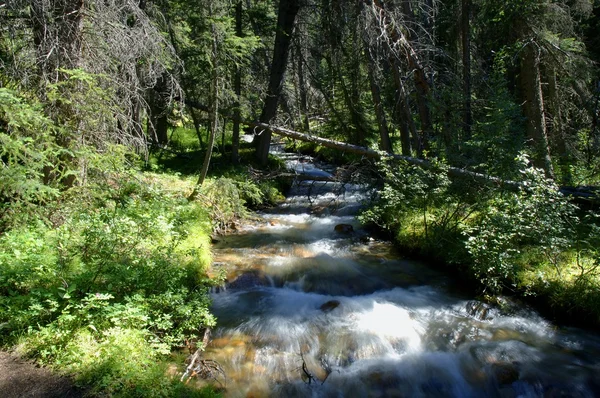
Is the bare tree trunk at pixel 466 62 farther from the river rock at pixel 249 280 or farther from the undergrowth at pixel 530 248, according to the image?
the river rock at pixel 249 280

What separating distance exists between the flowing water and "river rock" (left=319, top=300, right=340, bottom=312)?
18 mm

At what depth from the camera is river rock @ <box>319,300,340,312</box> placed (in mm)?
6604

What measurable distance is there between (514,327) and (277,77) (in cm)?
1144

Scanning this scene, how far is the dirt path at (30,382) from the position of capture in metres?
3.54

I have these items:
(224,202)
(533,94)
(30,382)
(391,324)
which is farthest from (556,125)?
(30,382)

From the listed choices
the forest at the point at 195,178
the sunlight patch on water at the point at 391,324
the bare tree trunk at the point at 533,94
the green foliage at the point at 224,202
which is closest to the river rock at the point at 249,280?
the forest at the point at 195,178

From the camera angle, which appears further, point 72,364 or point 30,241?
point 30,241

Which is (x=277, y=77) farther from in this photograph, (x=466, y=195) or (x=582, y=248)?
(x=582, y=248)

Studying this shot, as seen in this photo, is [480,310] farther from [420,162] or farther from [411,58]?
[411,58]

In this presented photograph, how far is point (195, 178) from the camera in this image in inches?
488

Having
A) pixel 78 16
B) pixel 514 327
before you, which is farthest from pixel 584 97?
pixel 78 16

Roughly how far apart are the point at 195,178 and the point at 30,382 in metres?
9.07

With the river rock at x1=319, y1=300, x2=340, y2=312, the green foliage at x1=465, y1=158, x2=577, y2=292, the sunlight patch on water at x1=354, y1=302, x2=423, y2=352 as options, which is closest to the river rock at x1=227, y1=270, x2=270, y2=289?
the river rock at x1=319, y1=300, x2=340, y2=312

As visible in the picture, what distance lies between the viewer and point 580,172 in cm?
953
